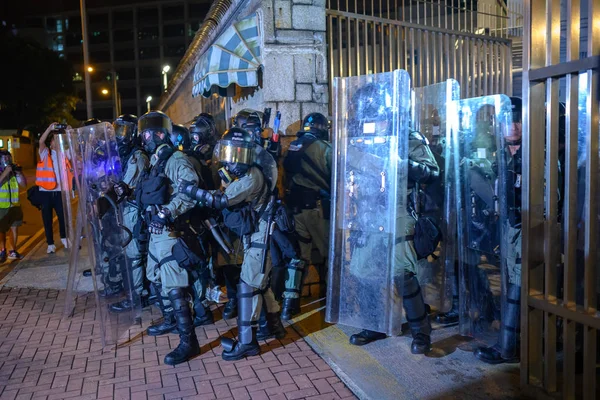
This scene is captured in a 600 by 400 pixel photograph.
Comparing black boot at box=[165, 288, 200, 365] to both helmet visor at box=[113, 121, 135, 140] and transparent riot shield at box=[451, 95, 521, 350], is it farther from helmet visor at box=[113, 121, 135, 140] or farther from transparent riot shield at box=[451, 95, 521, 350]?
helmet visor at box=[113, 121, 135, 140]

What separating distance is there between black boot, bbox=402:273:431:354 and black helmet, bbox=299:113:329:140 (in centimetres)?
199

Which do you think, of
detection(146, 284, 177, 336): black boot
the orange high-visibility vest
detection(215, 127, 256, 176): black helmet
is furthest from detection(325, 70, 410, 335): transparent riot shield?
the orange high-visibility vest

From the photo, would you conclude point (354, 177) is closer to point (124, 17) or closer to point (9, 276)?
point (9, 276)

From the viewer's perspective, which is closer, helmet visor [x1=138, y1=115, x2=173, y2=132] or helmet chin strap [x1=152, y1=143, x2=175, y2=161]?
helmet chin strap [x1=152, y1=143, x2=175, y2=161]

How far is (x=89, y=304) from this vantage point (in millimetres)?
6359

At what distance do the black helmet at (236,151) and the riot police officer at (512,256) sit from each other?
2.08 meters

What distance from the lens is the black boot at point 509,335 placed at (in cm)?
414

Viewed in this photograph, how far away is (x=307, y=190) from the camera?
18.8 feet

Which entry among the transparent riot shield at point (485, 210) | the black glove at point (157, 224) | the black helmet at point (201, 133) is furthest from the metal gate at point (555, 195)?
the black helmet at point (201, 133)

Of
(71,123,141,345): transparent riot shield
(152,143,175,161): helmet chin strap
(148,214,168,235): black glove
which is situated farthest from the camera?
(71,123,141,345): transparent riot shield

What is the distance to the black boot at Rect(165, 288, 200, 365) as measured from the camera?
4.49 metres

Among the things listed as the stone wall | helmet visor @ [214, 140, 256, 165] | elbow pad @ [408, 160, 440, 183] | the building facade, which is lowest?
elbow pad @ [408, 160, 440, 183]

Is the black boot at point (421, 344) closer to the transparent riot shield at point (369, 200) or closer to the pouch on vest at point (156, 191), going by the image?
the transparent riot shield at point (369, 200)

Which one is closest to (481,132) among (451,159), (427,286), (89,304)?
(451,159)
